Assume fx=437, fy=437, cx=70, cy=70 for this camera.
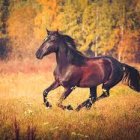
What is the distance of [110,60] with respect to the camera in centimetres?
828

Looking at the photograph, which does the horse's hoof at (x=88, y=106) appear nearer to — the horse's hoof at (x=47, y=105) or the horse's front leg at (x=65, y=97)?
the horse's front leg at (x=65, y=97)

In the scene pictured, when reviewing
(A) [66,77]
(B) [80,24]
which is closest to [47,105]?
(A) [66,77]

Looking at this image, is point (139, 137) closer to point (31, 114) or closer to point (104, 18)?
point (31, 114)

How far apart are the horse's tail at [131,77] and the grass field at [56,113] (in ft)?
1.01

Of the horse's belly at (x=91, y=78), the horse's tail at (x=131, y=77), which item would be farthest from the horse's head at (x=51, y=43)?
the horse's tail at (x=131, y=77)

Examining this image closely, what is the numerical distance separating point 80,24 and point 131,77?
482 cm

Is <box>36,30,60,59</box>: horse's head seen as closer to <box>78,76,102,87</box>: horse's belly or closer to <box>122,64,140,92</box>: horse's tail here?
<box>78,76,102,87</box>: horse's belly

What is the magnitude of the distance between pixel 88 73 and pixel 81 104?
2.00 feet

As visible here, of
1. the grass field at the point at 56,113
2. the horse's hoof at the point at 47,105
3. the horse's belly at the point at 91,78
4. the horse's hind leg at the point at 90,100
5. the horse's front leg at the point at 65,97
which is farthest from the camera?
the horse's belly at the point at 91,78

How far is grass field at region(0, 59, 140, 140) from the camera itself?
6.46 meters

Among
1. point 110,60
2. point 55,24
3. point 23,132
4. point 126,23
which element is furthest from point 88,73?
point 126,23

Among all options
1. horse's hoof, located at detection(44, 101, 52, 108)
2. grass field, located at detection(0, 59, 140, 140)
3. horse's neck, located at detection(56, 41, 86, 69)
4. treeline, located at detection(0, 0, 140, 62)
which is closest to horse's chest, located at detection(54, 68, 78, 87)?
horse's neck, located at detection(56, 41, 86, 69)

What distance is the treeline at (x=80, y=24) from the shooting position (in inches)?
455

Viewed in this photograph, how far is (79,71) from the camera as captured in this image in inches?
320
